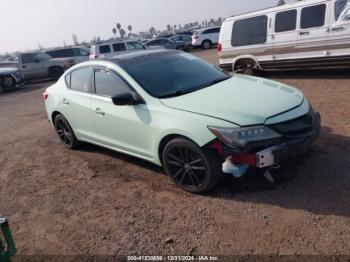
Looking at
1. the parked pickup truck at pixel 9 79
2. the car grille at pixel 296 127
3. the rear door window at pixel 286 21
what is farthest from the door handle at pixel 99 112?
the parked pickup truck at pixel 9 79

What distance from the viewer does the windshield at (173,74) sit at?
4.21 m

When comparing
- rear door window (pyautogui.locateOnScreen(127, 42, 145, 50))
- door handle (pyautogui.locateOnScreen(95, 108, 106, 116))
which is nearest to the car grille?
door handle (pyautogui.locateOnScreen(95, 108, 106, 116))

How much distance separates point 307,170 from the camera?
3.97 m

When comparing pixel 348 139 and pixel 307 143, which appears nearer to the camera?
pixel 307 143

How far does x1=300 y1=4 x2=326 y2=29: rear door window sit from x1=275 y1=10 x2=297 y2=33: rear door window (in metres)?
0.21

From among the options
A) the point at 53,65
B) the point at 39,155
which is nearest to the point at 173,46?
the point at 53,65

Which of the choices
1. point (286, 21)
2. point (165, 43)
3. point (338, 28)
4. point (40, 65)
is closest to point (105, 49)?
point (40, 65)

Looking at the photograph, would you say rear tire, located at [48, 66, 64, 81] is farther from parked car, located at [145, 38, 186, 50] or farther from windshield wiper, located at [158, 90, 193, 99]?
windshield wiper, located at [158, 90, 193, 99]

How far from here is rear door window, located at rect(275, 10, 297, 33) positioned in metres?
8.41

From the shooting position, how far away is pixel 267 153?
332cm

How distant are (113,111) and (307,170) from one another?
261 cm

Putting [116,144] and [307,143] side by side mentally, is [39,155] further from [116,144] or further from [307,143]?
[307,143]

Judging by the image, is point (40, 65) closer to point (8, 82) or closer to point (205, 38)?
point (8, 82)

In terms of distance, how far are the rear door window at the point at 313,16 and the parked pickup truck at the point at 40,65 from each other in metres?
14.1
